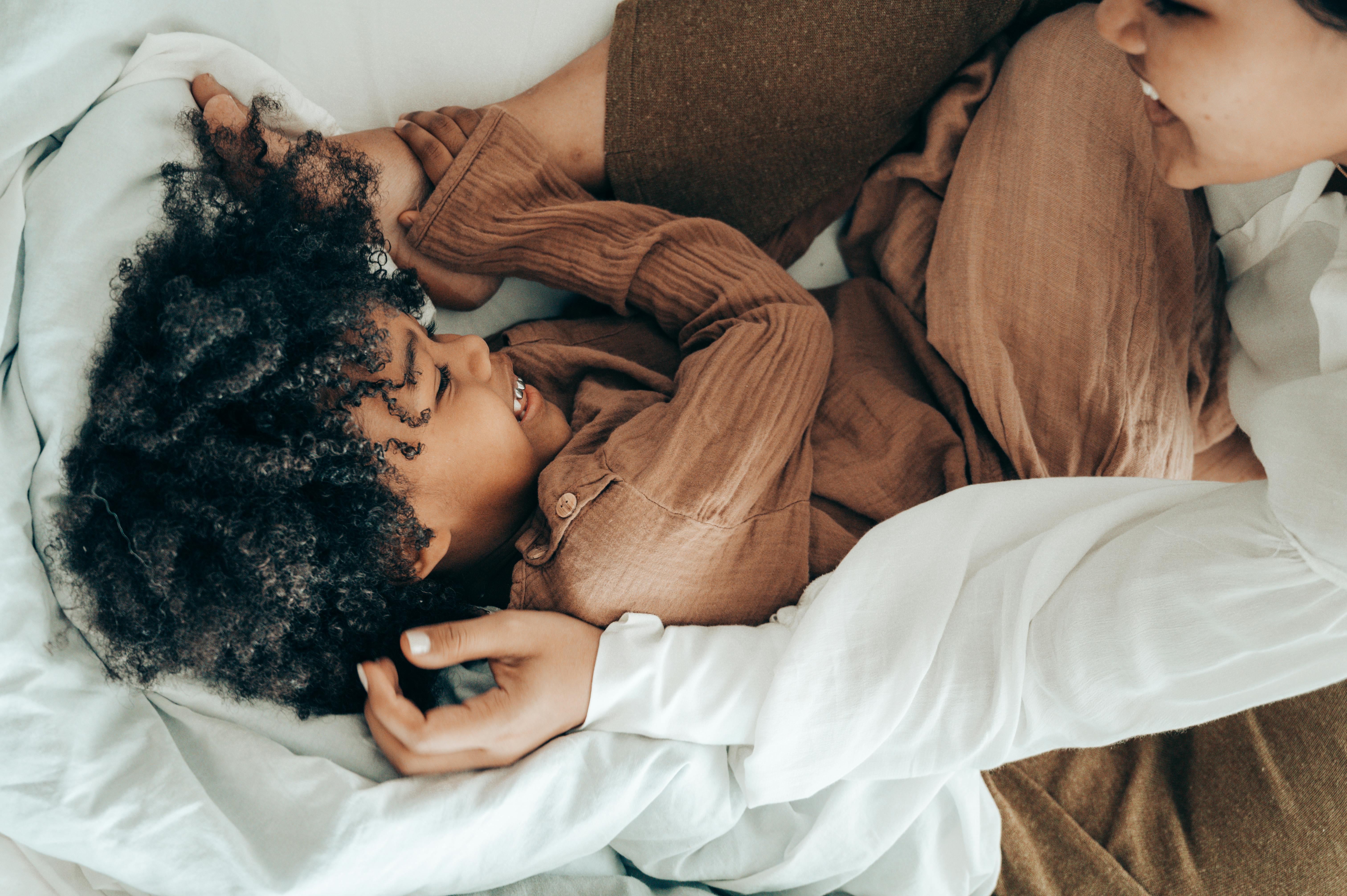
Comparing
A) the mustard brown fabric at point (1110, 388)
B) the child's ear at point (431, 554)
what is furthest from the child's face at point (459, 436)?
the mustard brown fabric at point (1110, 388)

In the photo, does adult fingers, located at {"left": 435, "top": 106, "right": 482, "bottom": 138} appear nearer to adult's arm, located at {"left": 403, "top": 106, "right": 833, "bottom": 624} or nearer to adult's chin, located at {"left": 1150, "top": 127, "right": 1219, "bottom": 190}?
adult's arm, located at {"left": 403, "top": 106, "right": 833, "bottom": 624}

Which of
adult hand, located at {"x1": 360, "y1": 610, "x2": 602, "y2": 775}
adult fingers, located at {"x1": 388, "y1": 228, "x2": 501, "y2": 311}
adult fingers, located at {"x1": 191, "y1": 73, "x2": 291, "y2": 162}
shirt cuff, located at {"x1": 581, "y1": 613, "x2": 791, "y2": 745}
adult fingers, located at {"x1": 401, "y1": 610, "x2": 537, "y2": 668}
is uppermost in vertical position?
adult fingers, located at {"x1": 191, "y1": 73, "x2": 291, "y2": 162}

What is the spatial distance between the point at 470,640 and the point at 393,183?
1.92ft

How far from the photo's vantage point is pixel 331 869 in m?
0.69

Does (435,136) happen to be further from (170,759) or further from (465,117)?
(170,759)

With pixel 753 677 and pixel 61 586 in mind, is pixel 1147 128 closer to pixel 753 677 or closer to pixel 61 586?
pixel 753 677

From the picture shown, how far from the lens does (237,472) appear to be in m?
0.68

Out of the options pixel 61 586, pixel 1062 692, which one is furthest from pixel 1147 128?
pixel 61 586

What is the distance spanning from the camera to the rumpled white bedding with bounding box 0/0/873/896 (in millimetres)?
684

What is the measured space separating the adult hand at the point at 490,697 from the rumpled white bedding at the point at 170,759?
22 millimetres

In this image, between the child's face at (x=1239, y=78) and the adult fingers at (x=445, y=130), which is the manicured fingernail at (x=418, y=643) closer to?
the adult fingers at (x=445, y=130)

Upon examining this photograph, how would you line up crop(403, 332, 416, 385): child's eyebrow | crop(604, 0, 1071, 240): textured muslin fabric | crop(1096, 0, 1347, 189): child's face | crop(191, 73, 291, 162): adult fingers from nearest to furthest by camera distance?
Answer: crop(1096, 0, 1347, 189): child's face → crop(403, 332, 416, 385): child's eyebrow → crop(191, 73, 291, 162): adult fingers → crop(604, 0, 1071, 240): textured muslin fabric

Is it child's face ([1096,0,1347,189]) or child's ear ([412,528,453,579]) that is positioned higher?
child's face ([1096,0,1347,189])

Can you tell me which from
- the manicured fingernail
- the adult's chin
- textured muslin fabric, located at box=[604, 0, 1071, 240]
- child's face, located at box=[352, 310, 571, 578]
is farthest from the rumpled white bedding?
the adult's chin
